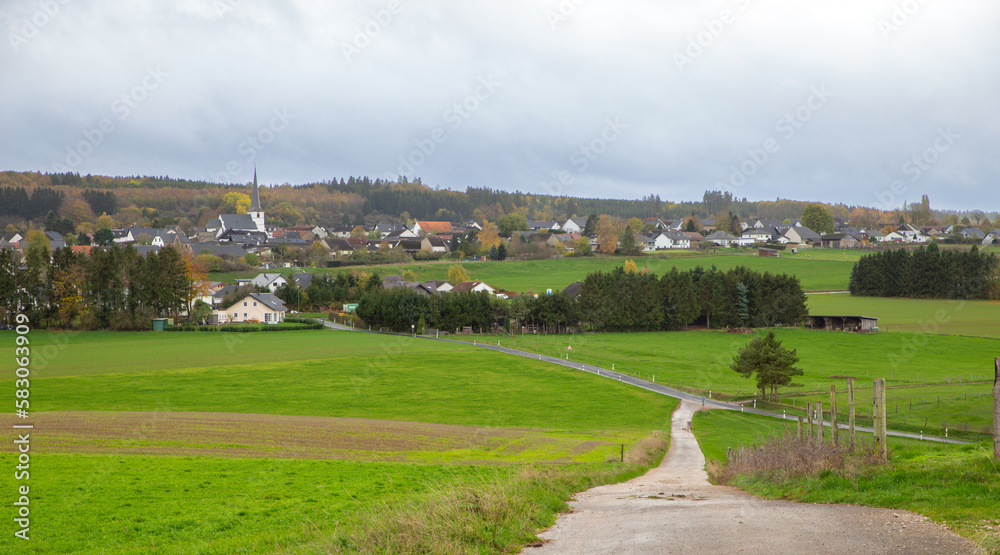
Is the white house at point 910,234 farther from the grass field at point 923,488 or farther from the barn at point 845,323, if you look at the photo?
the grass field at point 923,488

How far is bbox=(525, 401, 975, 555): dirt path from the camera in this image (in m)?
9.66

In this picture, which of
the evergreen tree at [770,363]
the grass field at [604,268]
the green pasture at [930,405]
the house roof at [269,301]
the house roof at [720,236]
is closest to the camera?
the green pasture at [930,405]

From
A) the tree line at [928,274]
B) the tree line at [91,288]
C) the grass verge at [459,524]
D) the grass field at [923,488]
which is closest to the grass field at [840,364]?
the grass field at [923,488]

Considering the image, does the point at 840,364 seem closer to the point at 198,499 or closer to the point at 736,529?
the point at 198,499

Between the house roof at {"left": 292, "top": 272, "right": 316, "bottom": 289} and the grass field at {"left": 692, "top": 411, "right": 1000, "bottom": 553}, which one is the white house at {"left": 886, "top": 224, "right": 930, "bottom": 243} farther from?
the grass field at {"left": 692, "top": 411, "right": 1000, "bottom": 553}

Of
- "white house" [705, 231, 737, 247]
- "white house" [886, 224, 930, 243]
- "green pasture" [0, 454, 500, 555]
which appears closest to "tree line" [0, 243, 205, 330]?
"green pasture" [0, 454, 500, 555]

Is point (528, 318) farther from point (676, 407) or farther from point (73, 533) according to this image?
point (73, 533)

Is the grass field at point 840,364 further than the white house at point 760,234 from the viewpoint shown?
No

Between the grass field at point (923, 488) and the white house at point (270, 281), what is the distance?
4114 inches

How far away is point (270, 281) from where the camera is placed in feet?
378

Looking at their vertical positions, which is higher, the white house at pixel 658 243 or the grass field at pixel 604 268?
the white house at pixel 658 243

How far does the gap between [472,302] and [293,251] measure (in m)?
68.1

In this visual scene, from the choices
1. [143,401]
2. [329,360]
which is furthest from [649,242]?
[143,401]

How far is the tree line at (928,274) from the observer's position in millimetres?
104375
